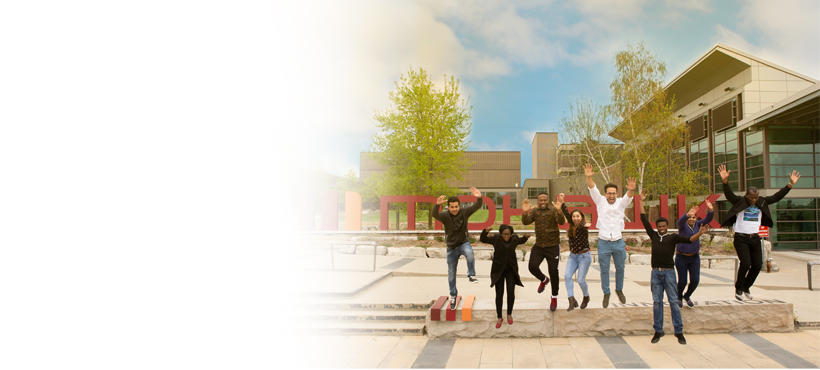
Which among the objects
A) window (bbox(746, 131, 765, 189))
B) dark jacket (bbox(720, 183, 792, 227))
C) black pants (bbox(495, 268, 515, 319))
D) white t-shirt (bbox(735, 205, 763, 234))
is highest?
window (bbox(746, 131, 765, 189))

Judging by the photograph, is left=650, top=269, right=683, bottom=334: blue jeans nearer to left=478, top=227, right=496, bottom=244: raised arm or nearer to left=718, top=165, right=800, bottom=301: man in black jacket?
left=718, top=165, right=800, bottom=301: man in black jacket

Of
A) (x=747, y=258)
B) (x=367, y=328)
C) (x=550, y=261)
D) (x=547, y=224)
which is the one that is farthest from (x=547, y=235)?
(x=747, y=258)

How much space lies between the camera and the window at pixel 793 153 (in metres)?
19.8

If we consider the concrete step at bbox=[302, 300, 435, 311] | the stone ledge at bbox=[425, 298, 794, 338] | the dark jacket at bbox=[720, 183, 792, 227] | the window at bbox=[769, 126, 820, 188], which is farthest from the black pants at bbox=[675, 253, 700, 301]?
the window at bbox=[769, 126, 820, 188]

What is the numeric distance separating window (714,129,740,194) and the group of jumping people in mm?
20913

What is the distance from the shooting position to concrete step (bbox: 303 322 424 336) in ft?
21.1

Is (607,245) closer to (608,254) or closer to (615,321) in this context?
(608,254)

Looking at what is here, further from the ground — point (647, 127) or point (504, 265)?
point (647, 127)

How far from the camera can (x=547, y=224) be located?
5875 mm

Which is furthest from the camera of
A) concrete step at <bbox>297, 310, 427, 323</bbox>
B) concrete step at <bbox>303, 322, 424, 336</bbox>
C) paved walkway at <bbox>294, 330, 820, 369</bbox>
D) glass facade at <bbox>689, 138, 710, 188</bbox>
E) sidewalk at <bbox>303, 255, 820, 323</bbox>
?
glass facade at <bbox>689, 138, 710, 188</bbox>

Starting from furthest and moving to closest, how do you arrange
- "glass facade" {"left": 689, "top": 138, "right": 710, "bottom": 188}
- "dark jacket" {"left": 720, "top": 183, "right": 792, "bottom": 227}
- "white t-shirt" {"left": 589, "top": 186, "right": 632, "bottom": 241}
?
"glass facade" {"left": 689, "top": 138, "right": 710, "bottom": 188}
"dark jacket" {"left": 720, "top": 183, "right": 792, "bottom": 227}
"white t-shirt" {"left": 589, "top": 186, "right": 632, "bottom": 241}

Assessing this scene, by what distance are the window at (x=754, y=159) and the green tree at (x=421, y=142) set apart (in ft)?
54.1

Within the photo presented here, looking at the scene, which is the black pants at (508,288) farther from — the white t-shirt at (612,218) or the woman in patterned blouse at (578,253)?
the white t-shirt at (612,218)

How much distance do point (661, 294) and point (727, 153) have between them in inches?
948
